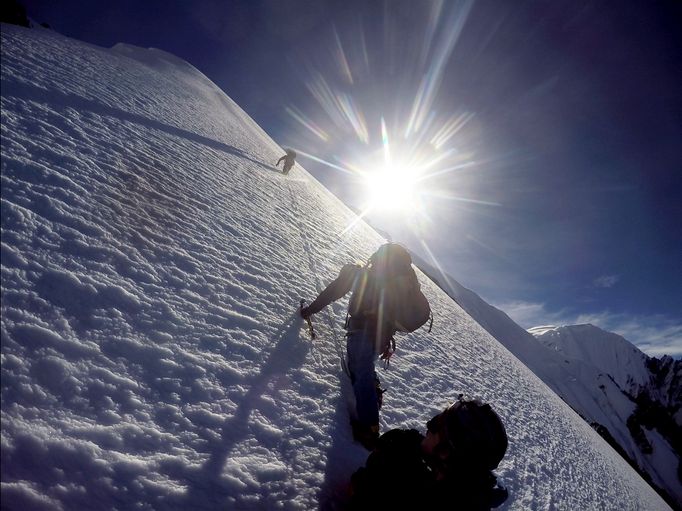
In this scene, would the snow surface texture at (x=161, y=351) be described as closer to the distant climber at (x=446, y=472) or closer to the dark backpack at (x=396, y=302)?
the distant climber at (x=446, y=472)

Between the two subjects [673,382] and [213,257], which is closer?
[213,257]

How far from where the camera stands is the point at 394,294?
9.29 feet

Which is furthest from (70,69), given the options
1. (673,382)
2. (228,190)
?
(673,382)

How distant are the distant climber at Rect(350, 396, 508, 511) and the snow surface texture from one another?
0.40 meters

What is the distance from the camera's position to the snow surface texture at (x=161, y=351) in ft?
4.30

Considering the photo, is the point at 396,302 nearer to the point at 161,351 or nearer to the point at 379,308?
the point at 379,308

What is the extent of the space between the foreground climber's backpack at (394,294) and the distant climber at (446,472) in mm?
1056

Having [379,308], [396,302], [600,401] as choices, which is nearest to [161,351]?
[379,308]

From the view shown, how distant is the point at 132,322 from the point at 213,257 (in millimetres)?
1317

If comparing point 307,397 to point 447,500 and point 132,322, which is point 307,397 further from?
point 132,322

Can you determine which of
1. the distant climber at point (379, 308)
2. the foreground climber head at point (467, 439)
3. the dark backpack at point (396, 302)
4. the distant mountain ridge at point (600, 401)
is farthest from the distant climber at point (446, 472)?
the distant mountain ridge at point (600, 401)

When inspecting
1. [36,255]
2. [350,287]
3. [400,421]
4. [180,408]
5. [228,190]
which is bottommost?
[180,408]

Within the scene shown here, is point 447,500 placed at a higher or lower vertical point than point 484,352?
lower

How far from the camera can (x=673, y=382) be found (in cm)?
17000
